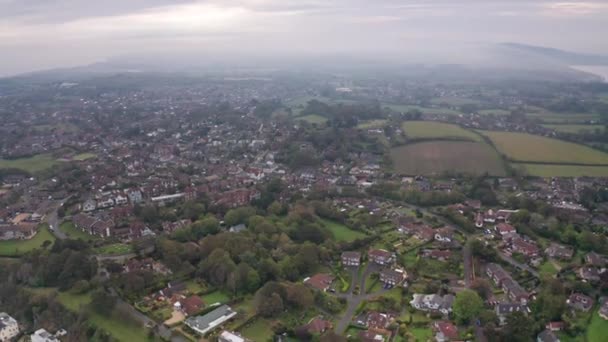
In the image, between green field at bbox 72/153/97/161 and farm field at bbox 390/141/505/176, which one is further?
green field at bbox 72/153/97/161

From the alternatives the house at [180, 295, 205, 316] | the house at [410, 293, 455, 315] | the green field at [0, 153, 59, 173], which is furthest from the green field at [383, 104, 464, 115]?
the house at [180, 295, 205, 316]

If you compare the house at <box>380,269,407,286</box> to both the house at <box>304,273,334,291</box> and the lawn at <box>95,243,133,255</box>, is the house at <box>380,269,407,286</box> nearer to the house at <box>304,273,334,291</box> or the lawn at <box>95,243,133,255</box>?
the house at <box>304,273,334,291</box>

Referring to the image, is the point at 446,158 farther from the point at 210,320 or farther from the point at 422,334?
the point at 210,320

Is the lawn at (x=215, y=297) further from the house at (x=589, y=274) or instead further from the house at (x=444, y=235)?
the house at (x=589, y=274)

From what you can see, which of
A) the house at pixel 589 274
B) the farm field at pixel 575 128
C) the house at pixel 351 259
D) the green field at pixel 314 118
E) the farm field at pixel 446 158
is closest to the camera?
the house at pixel 589 274

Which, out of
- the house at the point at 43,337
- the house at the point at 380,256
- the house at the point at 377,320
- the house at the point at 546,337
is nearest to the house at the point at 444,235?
the house at the point at 380,256

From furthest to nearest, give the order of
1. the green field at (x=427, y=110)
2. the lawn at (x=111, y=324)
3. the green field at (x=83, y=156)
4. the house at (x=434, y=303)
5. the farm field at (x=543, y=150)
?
the green field at (x=427, y=110) < the green field at (x=83, y=156) < the farm field at (x=543, y=150) < the house at (x=434, y=303) < the lawn at (x=111, y=324)
